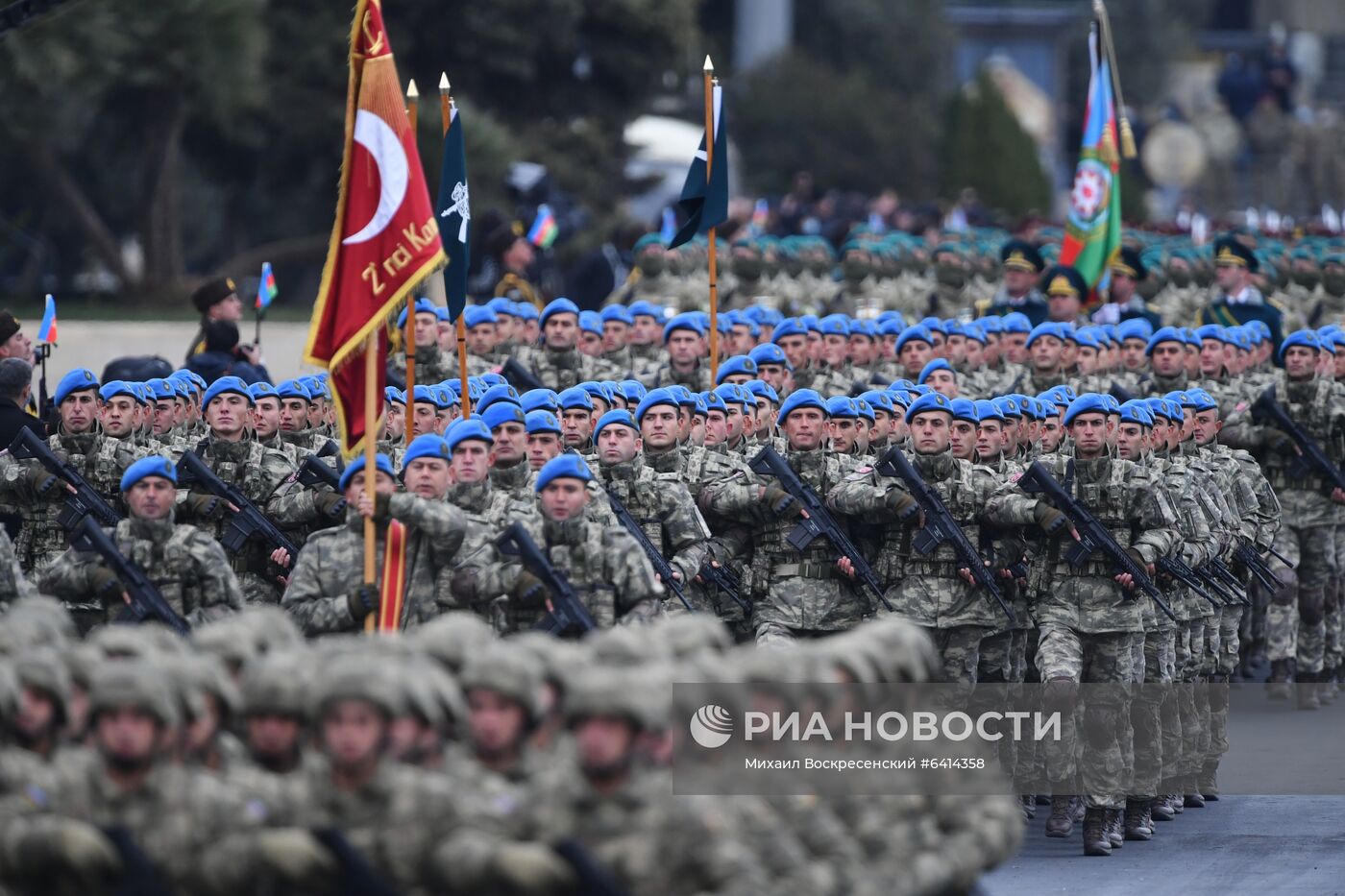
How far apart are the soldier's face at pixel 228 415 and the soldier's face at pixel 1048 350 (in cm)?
612

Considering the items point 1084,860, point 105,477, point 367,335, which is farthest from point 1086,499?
point 105,477

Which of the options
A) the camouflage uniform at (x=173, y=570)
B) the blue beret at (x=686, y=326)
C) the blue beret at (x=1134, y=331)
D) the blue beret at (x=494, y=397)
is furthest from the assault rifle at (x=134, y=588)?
the blue beret at (x=1134, y=331)

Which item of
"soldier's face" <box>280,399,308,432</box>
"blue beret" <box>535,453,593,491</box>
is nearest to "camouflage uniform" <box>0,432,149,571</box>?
"soldier's face" <box>280,399,308,432</box>

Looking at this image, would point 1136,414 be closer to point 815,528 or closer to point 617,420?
point 815,528

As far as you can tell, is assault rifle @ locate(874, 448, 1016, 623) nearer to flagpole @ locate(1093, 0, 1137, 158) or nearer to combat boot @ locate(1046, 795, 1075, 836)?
combat boot @ locate(1046, 795, 1075, 836)

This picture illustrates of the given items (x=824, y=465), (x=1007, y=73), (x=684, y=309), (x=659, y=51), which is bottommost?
(x=824, y=465)

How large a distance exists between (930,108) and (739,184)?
6.44 metres

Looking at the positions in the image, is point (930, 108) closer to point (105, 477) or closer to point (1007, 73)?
point (1007, 73)

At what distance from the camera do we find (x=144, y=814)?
27.0ft

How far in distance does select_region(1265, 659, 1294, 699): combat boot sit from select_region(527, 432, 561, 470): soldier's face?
636 centimetres

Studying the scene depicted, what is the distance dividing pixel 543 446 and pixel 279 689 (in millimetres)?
4709

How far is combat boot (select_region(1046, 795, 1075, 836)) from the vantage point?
44.6 feet

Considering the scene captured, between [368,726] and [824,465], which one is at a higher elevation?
[824,465]

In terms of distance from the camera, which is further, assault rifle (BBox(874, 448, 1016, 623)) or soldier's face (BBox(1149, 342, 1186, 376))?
soldier's face (BBox(1149, 342, 1186, 376))
